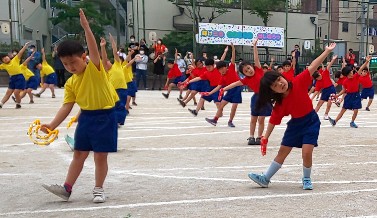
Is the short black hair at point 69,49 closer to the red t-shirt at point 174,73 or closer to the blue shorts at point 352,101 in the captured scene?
the blue shorts at point 352,101

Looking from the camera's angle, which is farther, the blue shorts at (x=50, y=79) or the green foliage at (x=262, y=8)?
the green foliage at (x=262, y=8)

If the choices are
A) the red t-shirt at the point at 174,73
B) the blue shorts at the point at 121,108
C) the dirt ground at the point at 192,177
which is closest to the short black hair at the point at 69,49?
the dirt ground at the point at 192,177

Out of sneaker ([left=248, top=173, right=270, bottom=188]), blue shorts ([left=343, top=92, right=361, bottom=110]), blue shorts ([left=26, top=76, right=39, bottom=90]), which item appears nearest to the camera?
sneaker ([left=248, top=173, right=270, bottom=188])

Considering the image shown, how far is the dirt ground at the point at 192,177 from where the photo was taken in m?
4.96

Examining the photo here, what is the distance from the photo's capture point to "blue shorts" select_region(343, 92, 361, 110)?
12406 millimetres

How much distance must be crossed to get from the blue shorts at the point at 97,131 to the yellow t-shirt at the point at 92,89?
7 cm

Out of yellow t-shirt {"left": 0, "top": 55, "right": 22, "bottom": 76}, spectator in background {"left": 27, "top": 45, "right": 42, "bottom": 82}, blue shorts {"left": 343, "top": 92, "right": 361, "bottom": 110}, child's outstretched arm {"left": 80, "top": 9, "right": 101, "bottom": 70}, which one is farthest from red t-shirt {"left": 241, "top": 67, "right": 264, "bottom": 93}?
spectator in background {"left": 27, "top": 45, "right": 42, "bottom": 82}

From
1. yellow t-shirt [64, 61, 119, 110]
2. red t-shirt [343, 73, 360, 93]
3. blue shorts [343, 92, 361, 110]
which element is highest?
yellow t-shirt [64, 61, 119, 110]

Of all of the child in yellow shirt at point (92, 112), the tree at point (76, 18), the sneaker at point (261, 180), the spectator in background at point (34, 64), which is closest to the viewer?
the child in yellow shirt at point (92, 112)

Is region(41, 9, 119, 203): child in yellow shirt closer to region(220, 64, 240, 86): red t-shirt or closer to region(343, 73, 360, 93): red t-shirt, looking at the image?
region(220, 64, 240, 86): red t-shirt

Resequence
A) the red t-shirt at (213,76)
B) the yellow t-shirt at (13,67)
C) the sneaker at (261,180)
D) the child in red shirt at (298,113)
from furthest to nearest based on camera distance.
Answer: the yellow t-shirt at (13,67) < the red t-shirt at (213,76) < the sneaker at (261,180) < the child in red shirt at (298,113)

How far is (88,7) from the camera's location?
99.8 feet

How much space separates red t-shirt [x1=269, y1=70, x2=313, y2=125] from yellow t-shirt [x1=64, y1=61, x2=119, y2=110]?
1.81 metres

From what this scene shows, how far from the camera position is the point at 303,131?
228 inches
